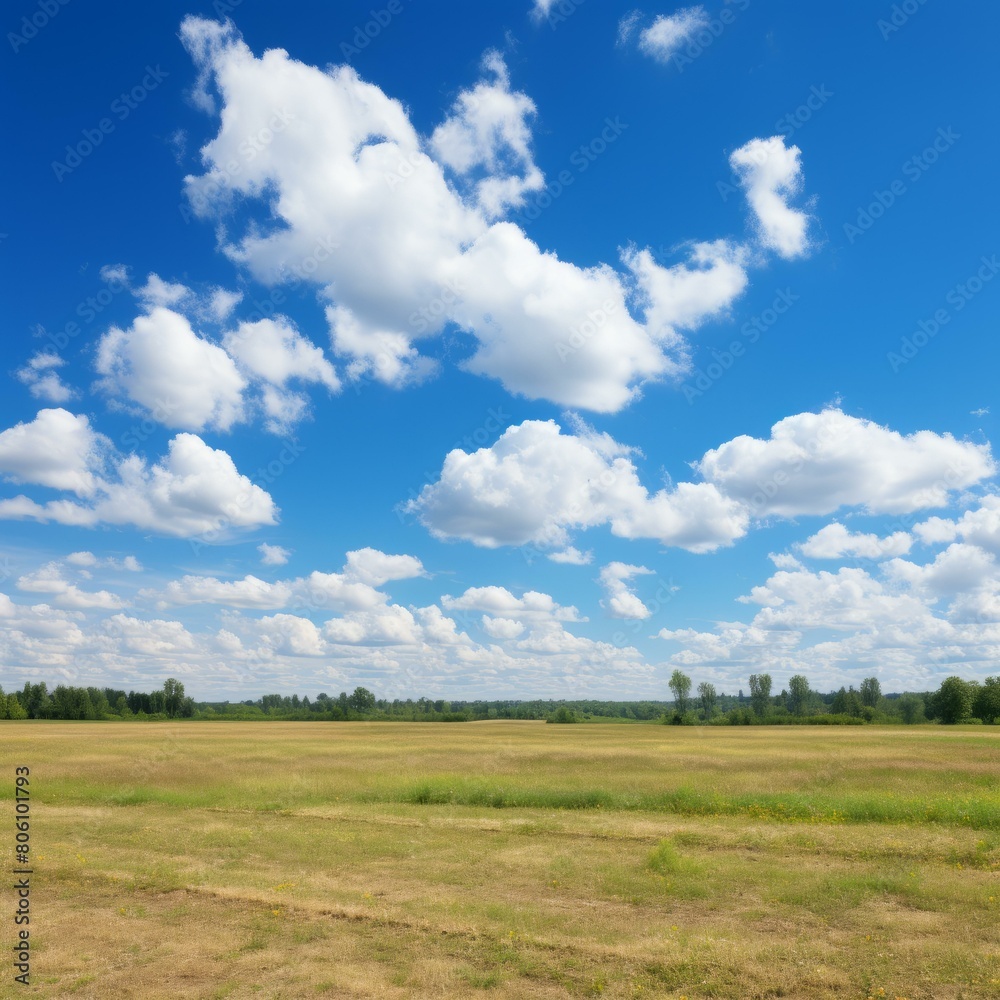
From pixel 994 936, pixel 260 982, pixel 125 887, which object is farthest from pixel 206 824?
pixel 994 936

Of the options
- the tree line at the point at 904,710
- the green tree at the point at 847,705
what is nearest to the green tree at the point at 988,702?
the tree line at the point at 904,710

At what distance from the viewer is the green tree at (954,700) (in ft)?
436

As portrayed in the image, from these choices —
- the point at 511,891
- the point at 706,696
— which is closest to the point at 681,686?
the point at 706,696

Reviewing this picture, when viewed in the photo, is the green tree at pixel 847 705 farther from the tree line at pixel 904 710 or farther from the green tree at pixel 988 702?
the green tree at pixel 988 702

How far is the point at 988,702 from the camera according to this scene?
12975 cm

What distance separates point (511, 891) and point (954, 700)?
148 m

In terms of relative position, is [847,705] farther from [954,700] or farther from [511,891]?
[511,891]

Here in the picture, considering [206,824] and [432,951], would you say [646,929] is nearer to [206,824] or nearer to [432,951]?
[432,951]

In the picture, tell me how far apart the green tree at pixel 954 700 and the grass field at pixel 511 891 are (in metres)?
116

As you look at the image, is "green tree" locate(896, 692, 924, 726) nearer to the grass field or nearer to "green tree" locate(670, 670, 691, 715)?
"green tree" locate(670, 670, 691, 715)

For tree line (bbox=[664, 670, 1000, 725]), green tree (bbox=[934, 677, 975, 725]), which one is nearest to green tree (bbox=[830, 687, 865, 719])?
tree line (bbox=[664, 670, 1000, 725])

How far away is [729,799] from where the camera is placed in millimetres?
32500

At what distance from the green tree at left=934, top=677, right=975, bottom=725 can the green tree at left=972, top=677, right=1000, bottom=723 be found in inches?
54.4

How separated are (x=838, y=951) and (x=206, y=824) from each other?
2307cm
